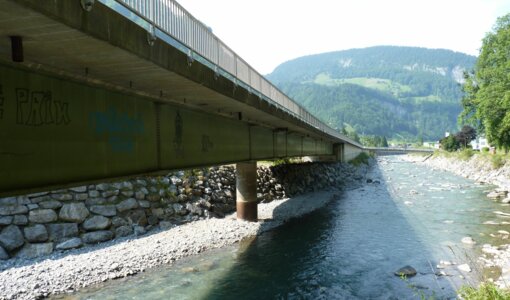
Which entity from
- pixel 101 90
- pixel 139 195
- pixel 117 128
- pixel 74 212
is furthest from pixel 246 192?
pixel 101 90

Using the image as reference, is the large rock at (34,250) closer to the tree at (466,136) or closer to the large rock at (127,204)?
the large rock at (127,204)

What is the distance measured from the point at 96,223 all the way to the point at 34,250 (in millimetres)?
3249

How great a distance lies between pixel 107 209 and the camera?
20219 millimetres

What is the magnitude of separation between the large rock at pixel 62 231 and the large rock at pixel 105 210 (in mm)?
1386

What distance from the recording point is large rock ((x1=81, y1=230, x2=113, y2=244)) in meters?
18.4

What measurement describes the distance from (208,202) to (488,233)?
708 inches

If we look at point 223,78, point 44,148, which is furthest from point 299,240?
point 44,148

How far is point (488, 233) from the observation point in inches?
845

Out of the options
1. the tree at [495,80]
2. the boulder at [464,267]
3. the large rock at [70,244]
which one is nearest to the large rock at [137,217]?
the large rock at [70,244]

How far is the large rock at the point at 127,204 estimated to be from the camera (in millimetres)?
20859

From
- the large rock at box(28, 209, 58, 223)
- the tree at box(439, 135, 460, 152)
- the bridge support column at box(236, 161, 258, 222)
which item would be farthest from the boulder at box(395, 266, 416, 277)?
the tree at box(439, 135, 460, 152)

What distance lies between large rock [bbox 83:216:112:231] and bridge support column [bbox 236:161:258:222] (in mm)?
8635

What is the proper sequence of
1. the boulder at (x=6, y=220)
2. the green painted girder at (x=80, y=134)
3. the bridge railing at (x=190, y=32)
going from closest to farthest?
the green painted girder at (x=80, y=134)
the bridge railing at (x=190, y=32)
the boulder at (x=6, y=220)

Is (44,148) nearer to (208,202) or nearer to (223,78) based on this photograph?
(223,78)
